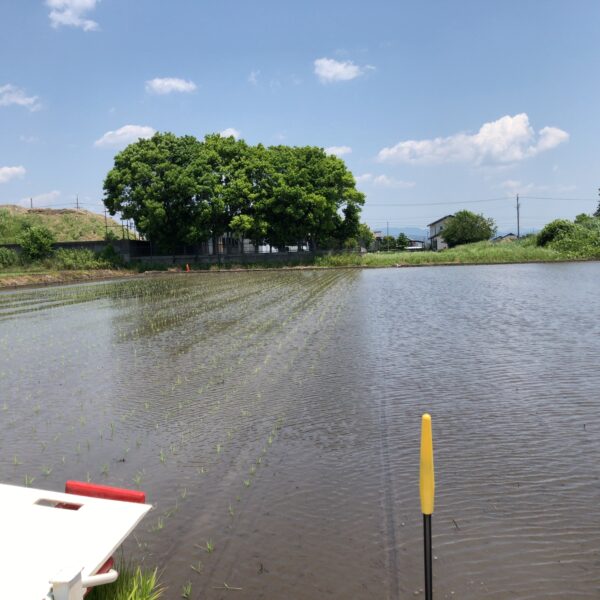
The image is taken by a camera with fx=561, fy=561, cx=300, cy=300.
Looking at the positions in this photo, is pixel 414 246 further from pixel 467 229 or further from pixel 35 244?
pixel 35 244

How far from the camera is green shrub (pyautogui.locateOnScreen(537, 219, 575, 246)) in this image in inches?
1893

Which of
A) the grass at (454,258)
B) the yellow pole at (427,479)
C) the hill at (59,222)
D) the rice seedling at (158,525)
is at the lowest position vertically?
the rice seedling at (158,525)

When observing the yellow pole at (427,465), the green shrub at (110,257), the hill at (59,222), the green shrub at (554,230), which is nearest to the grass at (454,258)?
the green shrub at (554,230)

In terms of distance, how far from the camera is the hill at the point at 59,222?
5644 cm

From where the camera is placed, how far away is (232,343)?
1185 centimetres

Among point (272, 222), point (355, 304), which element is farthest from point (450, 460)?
point (272, 222)

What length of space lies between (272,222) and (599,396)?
4113cm

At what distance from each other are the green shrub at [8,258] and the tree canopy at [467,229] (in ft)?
181

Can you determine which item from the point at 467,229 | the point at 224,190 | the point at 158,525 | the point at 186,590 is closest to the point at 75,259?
the point at 224,190

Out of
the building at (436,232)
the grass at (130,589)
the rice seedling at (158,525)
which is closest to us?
the grass at (130,589)

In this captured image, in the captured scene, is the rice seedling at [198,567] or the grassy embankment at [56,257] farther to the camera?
the grassy embankment at [56,257]

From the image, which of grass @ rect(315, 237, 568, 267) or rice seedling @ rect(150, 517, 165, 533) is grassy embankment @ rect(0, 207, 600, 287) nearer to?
grass @ rect(315, 237, 568, 267)

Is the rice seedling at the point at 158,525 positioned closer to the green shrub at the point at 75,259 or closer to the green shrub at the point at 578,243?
the green shrub at the point at 75,259

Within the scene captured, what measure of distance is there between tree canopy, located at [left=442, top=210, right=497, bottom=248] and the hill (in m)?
43.8
